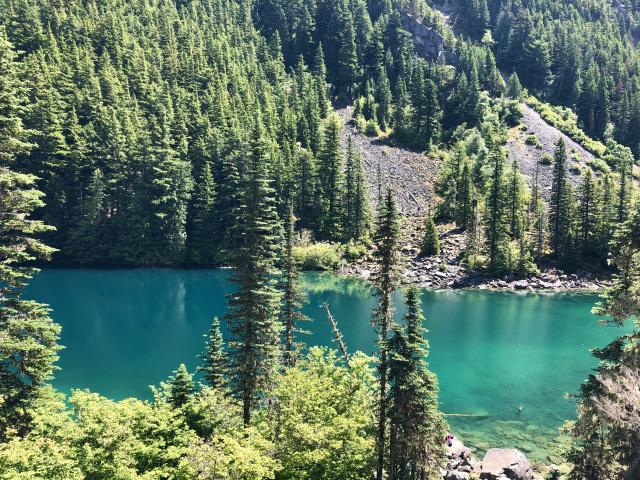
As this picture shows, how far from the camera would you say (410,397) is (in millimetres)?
24953

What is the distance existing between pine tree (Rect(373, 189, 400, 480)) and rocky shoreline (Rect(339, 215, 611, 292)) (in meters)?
54.2

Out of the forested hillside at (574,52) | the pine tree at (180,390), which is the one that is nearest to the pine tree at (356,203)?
the pine tree at (180,390)

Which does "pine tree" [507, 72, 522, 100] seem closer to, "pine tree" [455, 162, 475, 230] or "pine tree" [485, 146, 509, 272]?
"pine tree" [455, 162, 475, 230]

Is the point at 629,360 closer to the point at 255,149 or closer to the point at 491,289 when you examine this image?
the point at 255,149

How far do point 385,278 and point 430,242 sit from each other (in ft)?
229

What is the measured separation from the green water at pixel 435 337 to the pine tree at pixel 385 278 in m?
15.0

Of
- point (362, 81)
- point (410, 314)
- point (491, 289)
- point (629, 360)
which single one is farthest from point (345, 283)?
point (362, 81)

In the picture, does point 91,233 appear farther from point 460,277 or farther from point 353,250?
point 460,277

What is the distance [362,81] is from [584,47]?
79.7 m

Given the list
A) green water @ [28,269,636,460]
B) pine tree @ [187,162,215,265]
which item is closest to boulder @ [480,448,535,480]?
green water @ [28,269,636,460]

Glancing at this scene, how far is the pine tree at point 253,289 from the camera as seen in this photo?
2659 centimetres

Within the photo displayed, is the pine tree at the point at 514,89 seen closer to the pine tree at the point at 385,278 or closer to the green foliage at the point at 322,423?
the green foliage at the point at 322,423

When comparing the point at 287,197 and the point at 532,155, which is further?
the point at 532,155

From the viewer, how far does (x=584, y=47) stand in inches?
6594
